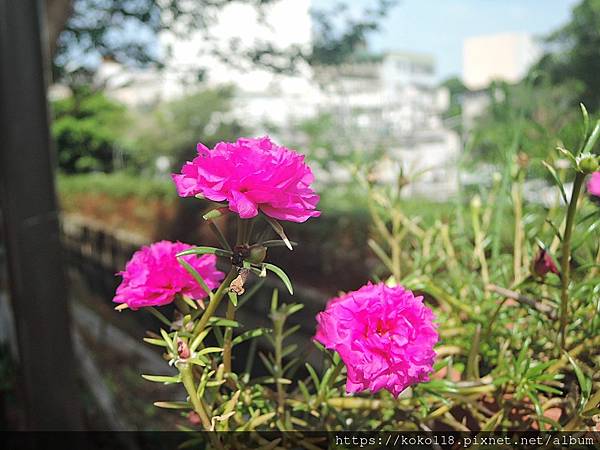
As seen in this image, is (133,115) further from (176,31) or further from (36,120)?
(36,120)

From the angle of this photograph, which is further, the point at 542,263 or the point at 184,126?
the point at 184,126

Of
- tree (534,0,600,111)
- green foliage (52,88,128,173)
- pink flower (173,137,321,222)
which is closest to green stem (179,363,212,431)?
pink flower (173,137,321,222)

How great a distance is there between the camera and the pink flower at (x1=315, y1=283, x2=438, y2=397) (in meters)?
0.41

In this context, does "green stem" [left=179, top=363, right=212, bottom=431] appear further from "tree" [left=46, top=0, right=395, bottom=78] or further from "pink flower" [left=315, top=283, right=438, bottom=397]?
"tree" [left=46, top=0, right=395, bottom=78]

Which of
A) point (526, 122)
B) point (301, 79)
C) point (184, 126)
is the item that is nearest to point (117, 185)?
point (184, 126)

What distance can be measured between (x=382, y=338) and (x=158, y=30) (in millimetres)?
3319

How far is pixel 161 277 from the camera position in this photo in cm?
47

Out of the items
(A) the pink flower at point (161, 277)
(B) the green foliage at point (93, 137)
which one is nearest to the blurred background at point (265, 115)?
(A) the pink flower at point (161, 277)

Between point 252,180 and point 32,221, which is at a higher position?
point 252,180

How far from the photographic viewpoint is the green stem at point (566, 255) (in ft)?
1.51

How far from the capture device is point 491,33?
266 cm

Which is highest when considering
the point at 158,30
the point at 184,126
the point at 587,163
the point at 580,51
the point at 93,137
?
the point at 158,30

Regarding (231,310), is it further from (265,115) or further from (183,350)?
(265,115)

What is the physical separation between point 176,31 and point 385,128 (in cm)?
141
